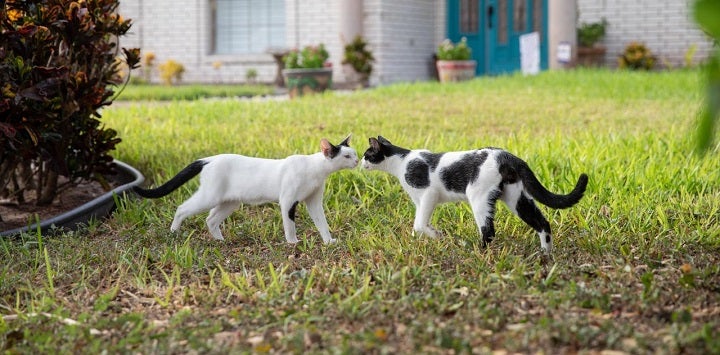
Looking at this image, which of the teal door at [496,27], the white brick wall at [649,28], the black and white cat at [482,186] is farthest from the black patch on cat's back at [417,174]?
the white brick wall at [649,28]

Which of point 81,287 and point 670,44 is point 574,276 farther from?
point 670,44

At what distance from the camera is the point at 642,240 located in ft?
10.1

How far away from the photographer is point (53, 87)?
3715 mm

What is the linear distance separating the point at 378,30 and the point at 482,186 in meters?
13.6

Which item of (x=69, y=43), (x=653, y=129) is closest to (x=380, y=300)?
(x=69, y=43)

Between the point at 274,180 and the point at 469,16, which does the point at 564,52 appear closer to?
the point at 469,16

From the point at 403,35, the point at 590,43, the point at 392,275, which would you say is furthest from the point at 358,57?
the point at 392,275

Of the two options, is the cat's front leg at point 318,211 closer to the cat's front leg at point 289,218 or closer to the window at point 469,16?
the cat's front leg at point 289,218

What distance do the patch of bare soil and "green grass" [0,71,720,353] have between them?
0.42 metres

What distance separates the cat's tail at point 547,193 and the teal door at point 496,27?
14135 millimetres

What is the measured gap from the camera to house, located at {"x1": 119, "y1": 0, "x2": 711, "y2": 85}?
1625cm

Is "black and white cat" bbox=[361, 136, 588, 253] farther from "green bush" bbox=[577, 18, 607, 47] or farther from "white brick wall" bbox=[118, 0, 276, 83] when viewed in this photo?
"white brick wall" bbox=[118, 0, 276, 83]

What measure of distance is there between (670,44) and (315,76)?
7688mm

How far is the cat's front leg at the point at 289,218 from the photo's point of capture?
3131mm
